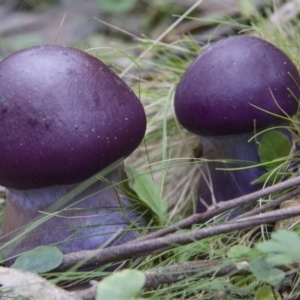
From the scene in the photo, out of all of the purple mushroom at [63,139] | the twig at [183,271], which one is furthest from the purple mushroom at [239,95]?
the twig at [183,271]

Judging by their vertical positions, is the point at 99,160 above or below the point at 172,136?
above

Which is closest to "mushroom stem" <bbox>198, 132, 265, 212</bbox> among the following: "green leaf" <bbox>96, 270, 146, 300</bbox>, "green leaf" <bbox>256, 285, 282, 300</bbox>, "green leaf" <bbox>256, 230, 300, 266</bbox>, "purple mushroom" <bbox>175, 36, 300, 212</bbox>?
"purple mushroom" <bbox>175, 36, 300, 212</bbox>

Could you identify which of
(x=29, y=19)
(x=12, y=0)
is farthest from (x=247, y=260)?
(x=12, y=0)

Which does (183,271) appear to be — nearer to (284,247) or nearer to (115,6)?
(284,247)

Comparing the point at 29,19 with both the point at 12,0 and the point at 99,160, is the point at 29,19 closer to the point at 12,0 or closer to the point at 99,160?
the point at 12,0

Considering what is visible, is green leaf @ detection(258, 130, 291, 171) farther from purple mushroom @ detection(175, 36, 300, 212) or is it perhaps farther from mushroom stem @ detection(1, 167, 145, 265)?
mushroom stem @ detection(1, 167, 145, 265)

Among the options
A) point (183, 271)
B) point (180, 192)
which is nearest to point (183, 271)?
point (183, 271)

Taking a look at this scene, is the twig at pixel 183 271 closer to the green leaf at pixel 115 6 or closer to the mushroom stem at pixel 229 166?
the mushroom stem at pixel 229 166
